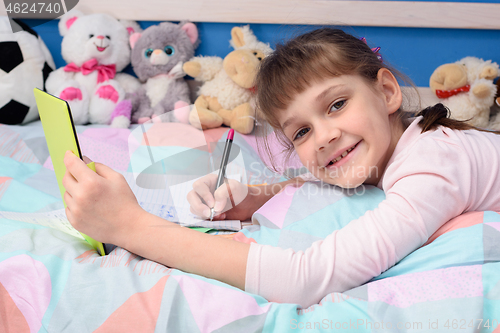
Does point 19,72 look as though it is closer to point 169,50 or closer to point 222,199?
point 169,50

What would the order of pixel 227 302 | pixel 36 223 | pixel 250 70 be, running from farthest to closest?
pixel 250 70 < pixel 36 223 < pixel 227 302

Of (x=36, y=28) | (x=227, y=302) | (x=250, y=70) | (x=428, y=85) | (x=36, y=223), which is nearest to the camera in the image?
(x=227, y=302)

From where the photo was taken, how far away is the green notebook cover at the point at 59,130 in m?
0.50

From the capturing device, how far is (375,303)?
0.49m

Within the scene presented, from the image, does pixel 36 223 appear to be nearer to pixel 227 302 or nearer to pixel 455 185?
pixel 227 302

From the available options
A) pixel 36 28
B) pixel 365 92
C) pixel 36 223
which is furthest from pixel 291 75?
pixel 36 28

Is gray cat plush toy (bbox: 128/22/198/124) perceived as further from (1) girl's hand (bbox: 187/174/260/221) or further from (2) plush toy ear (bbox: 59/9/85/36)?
(1) girl's hand (bbox: 187/174/260/221)

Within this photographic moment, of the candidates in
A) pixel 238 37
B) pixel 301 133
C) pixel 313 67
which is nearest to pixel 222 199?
pixel 301 133

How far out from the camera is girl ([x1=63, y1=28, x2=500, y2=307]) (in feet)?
1.75

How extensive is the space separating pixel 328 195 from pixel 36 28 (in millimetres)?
1638

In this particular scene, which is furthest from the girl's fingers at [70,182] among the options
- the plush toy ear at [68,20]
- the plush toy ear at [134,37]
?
the plush toy ear at [68,20]

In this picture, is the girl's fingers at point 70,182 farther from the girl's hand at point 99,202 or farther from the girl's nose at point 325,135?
the girl's nose at point 325,135

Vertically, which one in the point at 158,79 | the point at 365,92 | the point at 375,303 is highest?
the point at 365,92

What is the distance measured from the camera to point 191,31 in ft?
5.16
